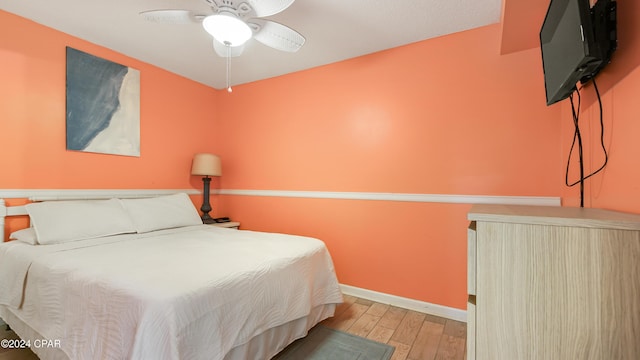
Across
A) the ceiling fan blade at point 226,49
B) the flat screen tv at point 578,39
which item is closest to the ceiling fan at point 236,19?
the ceiling fan blade at point 226,49

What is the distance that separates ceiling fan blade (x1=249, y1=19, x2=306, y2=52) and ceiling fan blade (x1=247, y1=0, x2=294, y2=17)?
0.12 m

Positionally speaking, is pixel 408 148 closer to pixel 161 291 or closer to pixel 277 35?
pixel 277 35

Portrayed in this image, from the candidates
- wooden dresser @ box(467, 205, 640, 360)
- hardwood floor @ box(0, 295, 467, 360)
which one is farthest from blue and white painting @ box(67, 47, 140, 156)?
wooden dresser @ box(467, 205, 640, 360)

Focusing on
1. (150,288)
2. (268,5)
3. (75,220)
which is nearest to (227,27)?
(268,5)

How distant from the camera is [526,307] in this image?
799mm

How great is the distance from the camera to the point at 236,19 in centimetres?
154

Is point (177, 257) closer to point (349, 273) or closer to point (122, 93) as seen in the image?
point (349, 273)

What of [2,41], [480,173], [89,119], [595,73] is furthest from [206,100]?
[595,73]

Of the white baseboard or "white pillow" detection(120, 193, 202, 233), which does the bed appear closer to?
"white pillow" detection(120, 193, 202, 233)

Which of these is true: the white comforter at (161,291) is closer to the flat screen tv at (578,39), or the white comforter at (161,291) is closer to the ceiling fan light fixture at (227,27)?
the ceiling fan light fixture at (227,27)

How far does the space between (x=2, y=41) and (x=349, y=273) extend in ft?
10.9

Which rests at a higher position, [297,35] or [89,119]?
[297,35]

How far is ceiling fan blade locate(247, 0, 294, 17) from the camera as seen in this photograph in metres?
1.43

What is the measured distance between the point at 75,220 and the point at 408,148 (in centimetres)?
268
